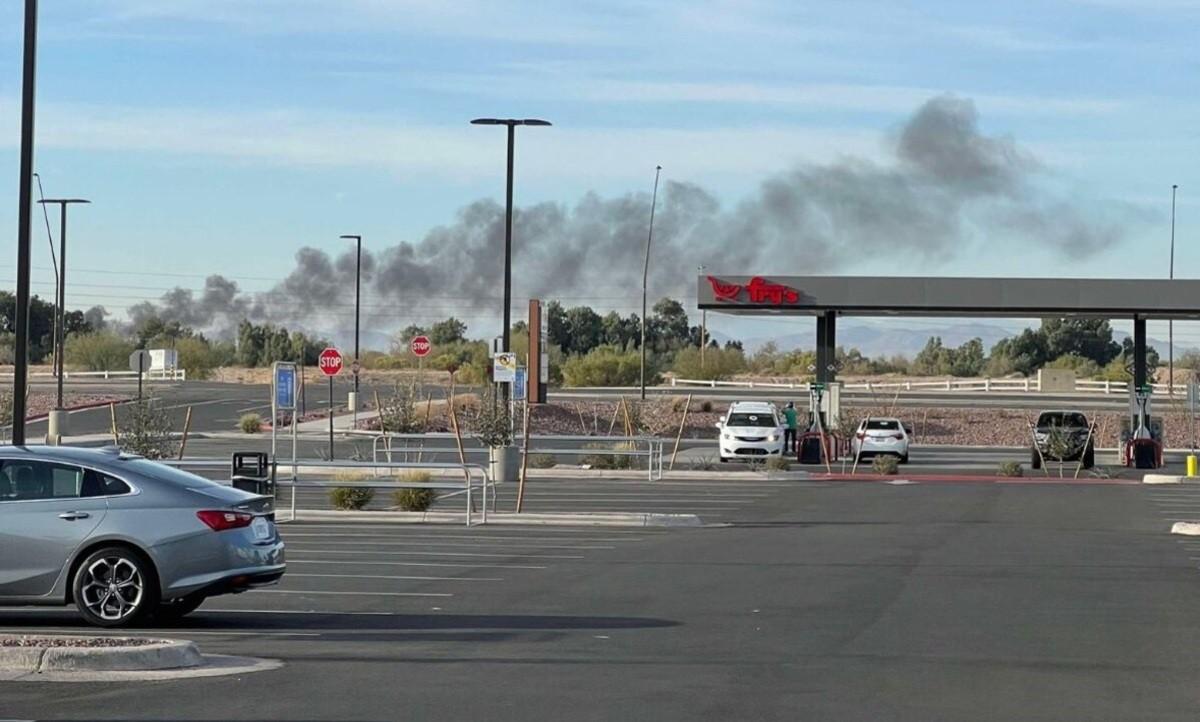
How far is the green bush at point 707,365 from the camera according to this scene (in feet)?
340

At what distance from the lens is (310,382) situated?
102188 millimetres

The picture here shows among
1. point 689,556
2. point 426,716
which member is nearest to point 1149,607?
point 689,556

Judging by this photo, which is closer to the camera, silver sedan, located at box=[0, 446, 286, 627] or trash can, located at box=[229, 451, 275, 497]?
silver sedan, located at box=[0, 446, 286, 627]

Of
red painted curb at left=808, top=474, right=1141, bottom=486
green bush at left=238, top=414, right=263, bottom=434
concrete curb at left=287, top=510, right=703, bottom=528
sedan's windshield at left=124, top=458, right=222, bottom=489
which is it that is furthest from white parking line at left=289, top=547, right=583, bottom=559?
green bush at left=238, top=414, right=263, bottom=434

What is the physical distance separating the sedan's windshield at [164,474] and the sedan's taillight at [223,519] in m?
0.37

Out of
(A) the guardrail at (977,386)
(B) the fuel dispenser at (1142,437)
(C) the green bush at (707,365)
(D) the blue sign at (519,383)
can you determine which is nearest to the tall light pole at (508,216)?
(D) the blue sign at (519,383)

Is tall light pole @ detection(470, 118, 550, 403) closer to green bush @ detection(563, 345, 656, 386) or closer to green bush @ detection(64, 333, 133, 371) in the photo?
green bush @ detection(563, 345, 656, 386)

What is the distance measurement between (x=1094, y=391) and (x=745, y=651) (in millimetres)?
81231

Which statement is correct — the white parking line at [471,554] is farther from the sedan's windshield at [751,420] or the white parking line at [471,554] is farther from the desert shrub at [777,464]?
the sedan's windshield at [751,420]

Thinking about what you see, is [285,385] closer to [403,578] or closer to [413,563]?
[413,563]

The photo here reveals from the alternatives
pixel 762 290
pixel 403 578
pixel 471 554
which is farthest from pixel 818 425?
pixel 403 578

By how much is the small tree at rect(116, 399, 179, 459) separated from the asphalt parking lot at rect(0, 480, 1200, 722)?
7.97 meters

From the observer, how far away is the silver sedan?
13.9 metres

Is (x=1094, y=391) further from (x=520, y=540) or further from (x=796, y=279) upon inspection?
(x=520, y=540)
